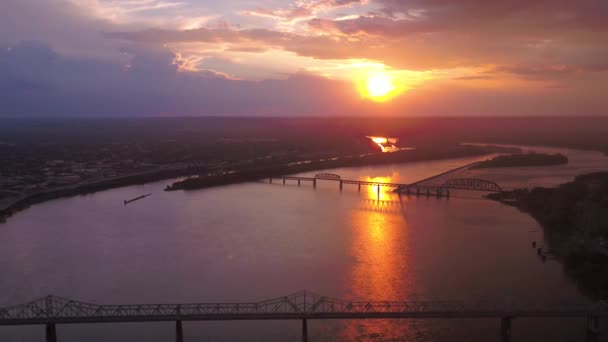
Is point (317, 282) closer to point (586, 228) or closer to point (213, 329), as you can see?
point (213, 329)

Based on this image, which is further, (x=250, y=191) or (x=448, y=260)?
(x=250, y=191)

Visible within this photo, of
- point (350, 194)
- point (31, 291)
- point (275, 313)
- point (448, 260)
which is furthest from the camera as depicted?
point (350, 194)

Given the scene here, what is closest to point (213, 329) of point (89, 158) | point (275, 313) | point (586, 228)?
point (275, 313)

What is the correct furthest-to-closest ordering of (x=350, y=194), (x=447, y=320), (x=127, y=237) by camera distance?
1. (x=350, y=194)
2. (x=127, y=237)
3. (x=447, y=320)

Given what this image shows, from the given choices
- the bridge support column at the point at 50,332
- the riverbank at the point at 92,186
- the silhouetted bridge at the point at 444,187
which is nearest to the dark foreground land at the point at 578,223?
the silhouetted bridge at the point at 444,187

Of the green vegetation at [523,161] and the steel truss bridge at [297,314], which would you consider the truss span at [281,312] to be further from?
the green vegetation at [523,161]

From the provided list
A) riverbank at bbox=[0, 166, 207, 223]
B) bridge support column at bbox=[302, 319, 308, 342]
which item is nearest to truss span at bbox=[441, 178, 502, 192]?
bridge support column at bbox=[302, 319, 308, 342]
